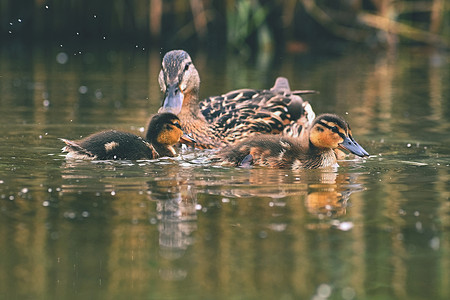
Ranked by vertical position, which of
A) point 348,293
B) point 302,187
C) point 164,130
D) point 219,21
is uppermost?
point 219,21

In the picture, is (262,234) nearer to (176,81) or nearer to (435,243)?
(435,243)

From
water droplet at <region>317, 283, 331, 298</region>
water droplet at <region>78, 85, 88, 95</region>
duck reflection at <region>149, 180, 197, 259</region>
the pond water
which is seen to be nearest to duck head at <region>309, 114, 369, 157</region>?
the pond water

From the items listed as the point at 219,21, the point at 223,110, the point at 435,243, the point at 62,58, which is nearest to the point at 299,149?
the point at 223,110

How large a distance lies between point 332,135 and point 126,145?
4.73 feet

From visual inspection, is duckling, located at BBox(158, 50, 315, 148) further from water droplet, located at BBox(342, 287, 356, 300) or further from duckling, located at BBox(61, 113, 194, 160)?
water droplet, located at BBox(342, 287, 356, 300)

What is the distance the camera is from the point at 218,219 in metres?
5.09

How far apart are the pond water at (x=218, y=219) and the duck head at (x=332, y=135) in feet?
0.54

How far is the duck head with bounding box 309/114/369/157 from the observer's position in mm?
7059

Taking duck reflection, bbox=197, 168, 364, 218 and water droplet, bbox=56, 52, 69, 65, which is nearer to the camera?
duck reflection, bbox=197, 168, 364, 218

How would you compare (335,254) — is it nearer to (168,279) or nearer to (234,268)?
(234,268)

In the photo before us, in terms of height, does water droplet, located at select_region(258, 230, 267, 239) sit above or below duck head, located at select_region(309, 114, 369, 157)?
below

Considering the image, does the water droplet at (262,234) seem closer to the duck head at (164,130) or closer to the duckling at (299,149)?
the duckling at (299,149)

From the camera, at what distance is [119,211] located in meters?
5.27

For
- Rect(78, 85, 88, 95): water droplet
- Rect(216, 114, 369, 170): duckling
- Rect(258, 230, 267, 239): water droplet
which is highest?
Rect(78, 85, 88, 95): water droplet
